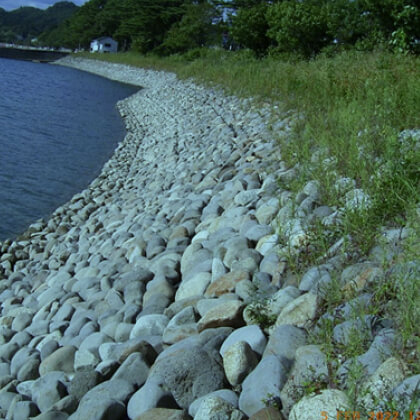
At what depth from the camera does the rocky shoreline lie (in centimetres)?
228

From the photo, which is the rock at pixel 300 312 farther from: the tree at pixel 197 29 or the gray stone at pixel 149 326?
the tree at pixel 197 29

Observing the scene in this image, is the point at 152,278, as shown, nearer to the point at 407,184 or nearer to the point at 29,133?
the point at 407,184

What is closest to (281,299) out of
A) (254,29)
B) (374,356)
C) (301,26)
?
(374,356)

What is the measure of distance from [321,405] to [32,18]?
637ft

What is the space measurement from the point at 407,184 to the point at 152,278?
2123 mm

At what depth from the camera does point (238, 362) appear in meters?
2.49

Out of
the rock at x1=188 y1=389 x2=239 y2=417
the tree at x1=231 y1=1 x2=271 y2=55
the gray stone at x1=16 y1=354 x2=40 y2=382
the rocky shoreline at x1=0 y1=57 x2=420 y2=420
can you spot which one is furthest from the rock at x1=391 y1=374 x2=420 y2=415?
the tree at x1=231 y1=1 x2=271 y2=55

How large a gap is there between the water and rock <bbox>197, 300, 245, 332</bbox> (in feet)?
18.8

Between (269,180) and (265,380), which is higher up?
(269,180)

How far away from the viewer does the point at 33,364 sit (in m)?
3.52

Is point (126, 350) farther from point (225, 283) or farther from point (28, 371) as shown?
point (28, 371)

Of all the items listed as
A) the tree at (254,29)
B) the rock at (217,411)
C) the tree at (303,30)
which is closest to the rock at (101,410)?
the rock at (217,411)

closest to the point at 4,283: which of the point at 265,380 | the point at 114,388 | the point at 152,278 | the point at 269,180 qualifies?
the point at 152,278

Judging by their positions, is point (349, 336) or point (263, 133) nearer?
point (349, 336)
